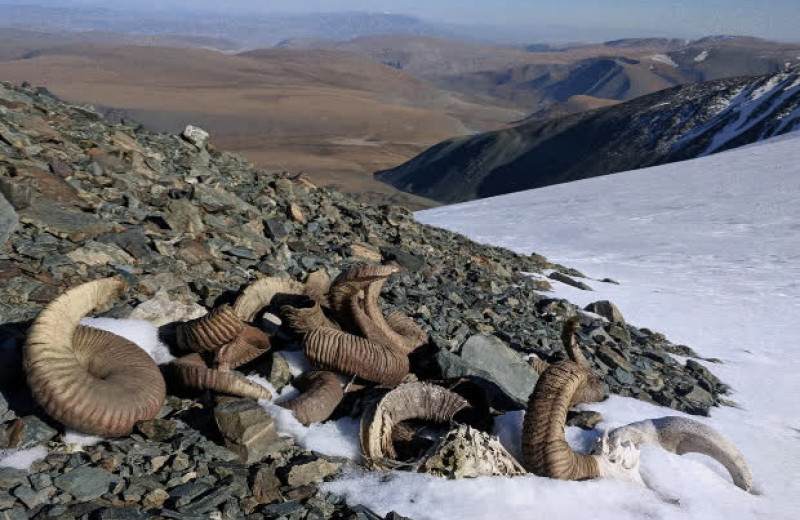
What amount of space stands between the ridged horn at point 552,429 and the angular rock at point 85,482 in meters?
2.24

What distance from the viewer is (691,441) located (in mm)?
Result: 4441

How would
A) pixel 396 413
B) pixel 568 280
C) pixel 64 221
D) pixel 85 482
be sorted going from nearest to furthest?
pixel 85 482 < pixel 396 413 < pixel 64 221 < pixel 568 280

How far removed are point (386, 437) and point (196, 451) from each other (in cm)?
109

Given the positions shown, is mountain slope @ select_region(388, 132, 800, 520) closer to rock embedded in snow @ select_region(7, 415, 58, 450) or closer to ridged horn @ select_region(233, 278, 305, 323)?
rock embedded in snow @ select_region(7, 415, 58, 450)

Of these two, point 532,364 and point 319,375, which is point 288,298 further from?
point 532,364

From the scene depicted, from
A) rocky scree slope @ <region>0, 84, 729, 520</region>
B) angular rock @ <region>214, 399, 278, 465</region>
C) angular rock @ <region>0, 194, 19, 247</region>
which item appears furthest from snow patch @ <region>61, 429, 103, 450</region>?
angular rock @ <region>0, 194, 19, 247</region>

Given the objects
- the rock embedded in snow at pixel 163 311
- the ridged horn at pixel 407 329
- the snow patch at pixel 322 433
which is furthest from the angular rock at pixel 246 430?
the ridged horn at pixel 407 329

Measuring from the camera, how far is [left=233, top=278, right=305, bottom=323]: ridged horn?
16.0 ft

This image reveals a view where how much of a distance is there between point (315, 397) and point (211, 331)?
2.79 feet

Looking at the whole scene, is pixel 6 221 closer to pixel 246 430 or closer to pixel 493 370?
pixel 246 430

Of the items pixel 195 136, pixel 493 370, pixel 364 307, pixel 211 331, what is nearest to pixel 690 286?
pixel 493 370

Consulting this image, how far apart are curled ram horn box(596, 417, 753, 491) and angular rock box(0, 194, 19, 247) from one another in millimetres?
4722

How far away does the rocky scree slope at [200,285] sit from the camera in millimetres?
3205

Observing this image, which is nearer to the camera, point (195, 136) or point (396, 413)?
point (396, 413)
